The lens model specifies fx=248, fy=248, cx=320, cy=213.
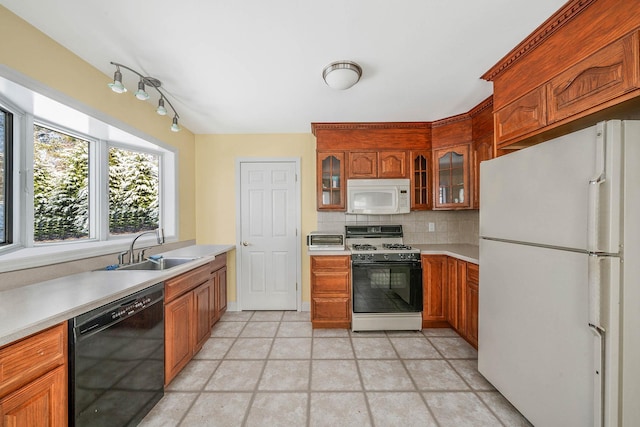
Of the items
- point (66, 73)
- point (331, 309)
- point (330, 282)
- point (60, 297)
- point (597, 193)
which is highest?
point (66, 73)

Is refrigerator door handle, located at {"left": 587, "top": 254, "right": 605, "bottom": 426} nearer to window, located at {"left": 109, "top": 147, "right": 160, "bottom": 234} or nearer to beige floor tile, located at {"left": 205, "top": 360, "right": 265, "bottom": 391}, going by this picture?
beige floor tile, located at {"left": 205, "top": 360, "right": 265, "bottom": 391}

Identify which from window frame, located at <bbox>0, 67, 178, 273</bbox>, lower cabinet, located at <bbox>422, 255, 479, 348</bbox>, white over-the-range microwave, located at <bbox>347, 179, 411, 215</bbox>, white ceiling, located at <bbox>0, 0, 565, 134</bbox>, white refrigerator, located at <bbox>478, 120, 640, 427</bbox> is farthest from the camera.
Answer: white over-the-range microwave, located at <bbox>347, 179, 411, 215</bbox>

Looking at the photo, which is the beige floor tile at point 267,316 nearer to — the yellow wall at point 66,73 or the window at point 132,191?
the window at point 132,191

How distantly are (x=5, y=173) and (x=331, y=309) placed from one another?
2.83 metres

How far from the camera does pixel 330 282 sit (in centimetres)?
281

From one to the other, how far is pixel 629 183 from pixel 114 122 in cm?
326

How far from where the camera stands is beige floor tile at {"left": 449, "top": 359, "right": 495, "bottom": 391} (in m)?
1.89

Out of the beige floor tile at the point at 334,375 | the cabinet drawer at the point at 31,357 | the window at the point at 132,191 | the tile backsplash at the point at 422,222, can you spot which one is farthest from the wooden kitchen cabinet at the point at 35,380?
the tile backsplash at the point at 422,222

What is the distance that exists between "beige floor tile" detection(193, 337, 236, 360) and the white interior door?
817 mm

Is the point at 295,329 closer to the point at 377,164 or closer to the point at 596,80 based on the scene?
the point at 377,164

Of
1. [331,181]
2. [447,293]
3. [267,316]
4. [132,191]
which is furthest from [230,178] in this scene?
[447,293]

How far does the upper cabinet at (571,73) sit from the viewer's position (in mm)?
1145

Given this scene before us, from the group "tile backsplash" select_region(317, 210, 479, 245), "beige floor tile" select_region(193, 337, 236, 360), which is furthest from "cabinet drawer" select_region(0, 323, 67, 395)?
"tile backsplash" select_region(317, 210, 479, 245)

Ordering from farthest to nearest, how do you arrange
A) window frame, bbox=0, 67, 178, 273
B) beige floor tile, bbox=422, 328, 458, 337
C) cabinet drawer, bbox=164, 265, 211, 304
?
beige floor tile, bbox=422, 328, 458, 337
cabinet drawer, bbox=164, 265, 211, 304
window frame, bbox=0, 67, 178, 273
